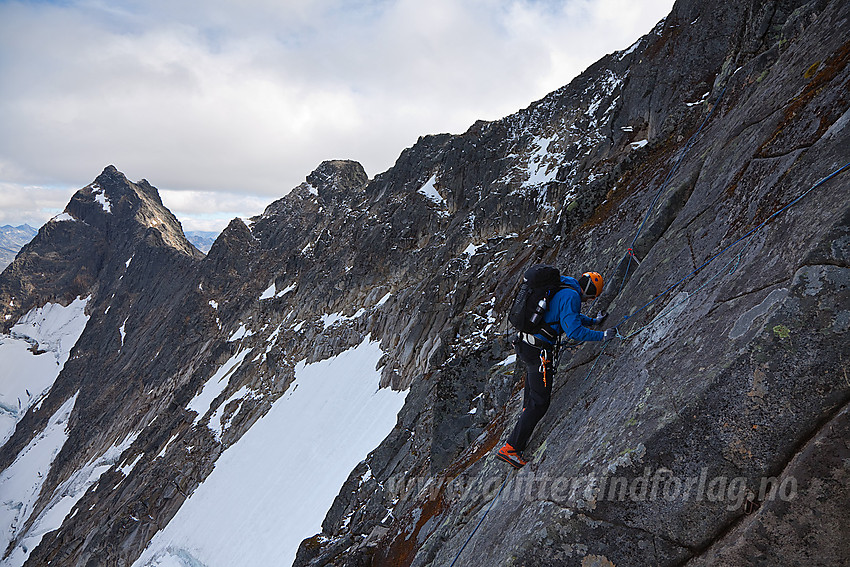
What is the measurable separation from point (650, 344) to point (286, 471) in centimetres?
3303

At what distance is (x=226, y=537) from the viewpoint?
97.2 feet

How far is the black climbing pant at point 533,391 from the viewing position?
7227 mm

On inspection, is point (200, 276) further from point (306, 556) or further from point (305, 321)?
point (306, 556)

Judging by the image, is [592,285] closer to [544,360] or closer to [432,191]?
[544,360]

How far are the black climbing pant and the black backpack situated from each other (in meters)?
0.50

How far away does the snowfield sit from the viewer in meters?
26.6

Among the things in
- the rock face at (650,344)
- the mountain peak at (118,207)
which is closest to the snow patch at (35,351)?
the mountain peak at (118,207)

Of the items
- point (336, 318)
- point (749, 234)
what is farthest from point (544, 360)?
point (336, 318)

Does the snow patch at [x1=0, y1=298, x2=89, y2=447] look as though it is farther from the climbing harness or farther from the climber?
the climbing harness

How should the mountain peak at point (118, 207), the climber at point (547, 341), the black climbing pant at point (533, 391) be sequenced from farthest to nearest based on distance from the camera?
the mountain peak at point (118, 207), the black climbing pant at point (533, 391), the climber at point (547, 341)

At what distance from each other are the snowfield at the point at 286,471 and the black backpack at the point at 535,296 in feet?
72.5

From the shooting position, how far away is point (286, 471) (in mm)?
32281

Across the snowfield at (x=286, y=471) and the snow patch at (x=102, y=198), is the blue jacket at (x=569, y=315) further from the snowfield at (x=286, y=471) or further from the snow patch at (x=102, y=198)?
the snow patch at (x=102, y=198)

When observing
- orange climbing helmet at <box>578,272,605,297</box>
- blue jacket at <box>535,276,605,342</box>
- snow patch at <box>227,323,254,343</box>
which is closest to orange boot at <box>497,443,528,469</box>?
blue jacket at <box>535,276,605,342</box>
